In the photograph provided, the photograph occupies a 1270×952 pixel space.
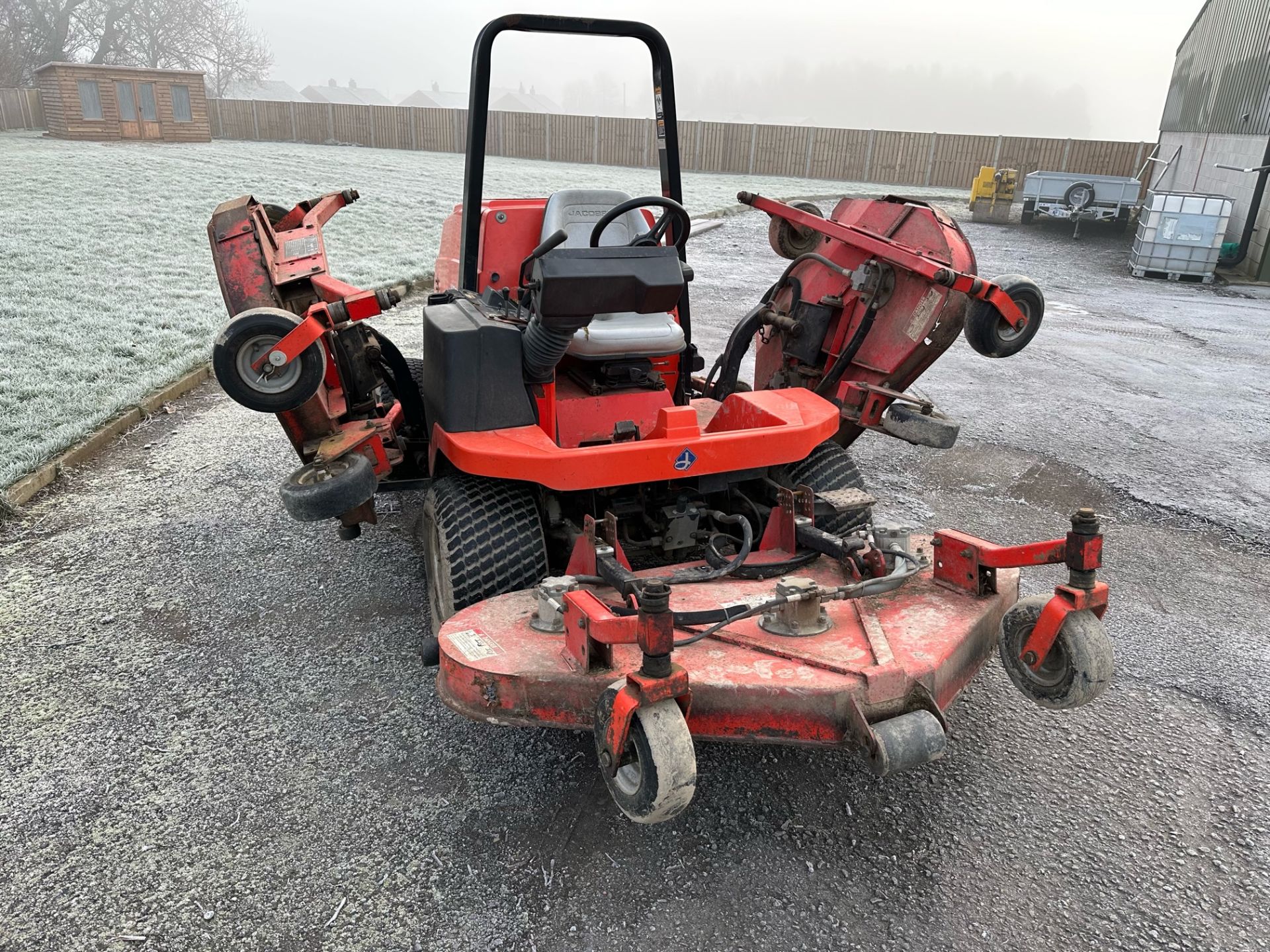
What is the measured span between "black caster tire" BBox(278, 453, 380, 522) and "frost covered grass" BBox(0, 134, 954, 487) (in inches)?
96.1

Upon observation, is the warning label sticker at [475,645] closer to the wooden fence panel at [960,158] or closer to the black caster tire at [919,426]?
the black caster tire at [919,426]

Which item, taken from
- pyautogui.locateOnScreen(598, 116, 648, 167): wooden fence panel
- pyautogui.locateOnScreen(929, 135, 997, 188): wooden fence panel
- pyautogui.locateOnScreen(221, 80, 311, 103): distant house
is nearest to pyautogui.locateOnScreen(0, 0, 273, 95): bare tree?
pyautogui.locateOnScreen(221, 80, 311, 103): distant house

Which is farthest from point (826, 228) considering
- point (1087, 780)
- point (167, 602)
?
Result: point (167, 602)

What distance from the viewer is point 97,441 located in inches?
201

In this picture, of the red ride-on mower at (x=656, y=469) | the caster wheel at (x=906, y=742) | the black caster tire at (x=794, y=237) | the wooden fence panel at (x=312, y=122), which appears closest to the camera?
the caster wheel at (x=906, y=742)

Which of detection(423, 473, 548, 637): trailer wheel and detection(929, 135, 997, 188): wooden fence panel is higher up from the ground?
detection(929, 135, 997, 188): wooden fence panel

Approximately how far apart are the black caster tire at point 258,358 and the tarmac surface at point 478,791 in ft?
3.24

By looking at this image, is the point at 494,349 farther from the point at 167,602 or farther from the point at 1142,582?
the point at 1142,582

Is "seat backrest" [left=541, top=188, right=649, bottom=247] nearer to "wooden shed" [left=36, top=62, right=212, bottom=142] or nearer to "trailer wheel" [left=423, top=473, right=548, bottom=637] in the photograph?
"trailer wheel" [left=423, top=473, right=548, bottom=637]

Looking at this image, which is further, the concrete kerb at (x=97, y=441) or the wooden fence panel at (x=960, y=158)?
the wooden fence panel at (x=960, y=158)

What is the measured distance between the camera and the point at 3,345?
6.40 m

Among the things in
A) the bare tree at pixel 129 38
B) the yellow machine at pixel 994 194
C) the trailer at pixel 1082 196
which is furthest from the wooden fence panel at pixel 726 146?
the bare tree at pixel 129 38

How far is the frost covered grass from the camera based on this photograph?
584 cm

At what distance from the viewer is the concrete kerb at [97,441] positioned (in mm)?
4355
